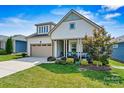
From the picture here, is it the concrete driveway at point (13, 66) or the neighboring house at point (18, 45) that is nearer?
the concrete driveway at point (13, 66)

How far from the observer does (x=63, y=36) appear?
1997 centimetres

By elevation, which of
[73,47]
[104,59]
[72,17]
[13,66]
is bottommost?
[13,66]

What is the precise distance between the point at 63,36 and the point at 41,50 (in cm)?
575

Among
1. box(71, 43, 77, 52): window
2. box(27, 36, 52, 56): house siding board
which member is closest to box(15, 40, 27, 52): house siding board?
box(27, 36, 52, 56): house siding board

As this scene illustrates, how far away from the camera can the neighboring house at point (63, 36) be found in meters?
18.8

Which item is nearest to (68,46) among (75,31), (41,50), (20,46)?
(75,31)

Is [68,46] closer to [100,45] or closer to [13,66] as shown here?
[100,45]

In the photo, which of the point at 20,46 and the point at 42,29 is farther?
the point at 20,46

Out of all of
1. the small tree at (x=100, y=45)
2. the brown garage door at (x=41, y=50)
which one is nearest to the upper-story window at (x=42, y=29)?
the brown garage door at (x=41, y=50)

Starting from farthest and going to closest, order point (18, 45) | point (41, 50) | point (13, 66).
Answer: point (18, 45) → point (41, 50) → point (13, 66)

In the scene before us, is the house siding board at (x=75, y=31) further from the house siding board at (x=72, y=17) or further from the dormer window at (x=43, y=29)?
the dormer window at (x=43, y=29)

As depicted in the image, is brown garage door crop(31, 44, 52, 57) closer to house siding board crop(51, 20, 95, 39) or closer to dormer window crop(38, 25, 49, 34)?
dormer window crop(38, 25, 49, 34)
